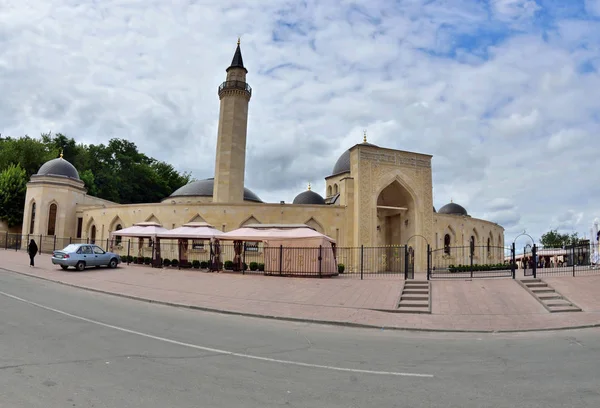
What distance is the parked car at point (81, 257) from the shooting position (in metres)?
20.7

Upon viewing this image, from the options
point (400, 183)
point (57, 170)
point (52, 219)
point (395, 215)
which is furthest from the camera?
point (57, 170)

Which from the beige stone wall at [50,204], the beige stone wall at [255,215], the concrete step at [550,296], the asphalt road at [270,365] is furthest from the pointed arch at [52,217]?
the concrete step at [550,296]

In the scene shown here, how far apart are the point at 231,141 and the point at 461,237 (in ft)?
65.5

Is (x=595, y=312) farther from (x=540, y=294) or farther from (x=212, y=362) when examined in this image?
(x=212, y=362)

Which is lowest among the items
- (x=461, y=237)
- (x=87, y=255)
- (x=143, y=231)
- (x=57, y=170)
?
(x=87, y=255)

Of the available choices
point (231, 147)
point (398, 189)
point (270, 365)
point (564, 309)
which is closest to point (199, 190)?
point (231, 147)

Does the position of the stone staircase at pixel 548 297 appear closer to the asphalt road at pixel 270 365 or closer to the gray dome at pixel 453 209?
the asphalt road at pixel 270 365

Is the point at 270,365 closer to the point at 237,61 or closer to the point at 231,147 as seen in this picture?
the point at 231,147

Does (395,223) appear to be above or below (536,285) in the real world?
above

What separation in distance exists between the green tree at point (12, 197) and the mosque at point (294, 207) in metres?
3.71

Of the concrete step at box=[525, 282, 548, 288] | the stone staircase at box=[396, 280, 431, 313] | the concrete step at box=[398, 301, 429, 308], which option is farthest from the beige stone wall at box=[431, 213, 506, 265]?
Answer: the concrete step at box=[398, 301, 429, 308]

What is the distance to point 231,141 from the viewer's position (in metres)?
32.0

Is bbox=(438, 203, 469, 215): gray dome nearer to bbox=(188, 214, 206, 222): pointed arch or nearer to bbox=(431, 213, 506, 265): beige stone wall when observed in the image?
bbox=(431, 213, 506, 265): beige stone wall

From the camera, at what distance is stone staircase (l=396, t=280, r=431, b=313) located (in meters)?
12.9
